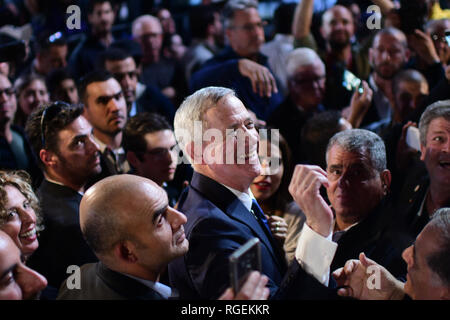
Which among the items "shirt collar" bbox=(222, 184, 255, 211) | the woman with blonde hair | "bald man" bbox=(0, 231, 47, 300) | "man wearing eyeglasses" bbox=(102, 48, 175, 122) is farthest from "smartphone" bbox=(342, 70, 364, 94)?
"bald man" bbox=(0, 231, 47, 300)

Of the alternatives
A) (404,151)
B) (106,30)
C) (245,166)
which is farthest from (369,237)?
(106,30)

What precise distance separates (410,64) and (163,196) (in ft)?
9.35

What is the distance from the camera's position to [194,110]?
214 centimetres

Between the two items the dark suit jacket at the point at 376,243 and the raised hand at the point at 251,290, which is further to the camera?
the dark suit jacket at the point at 376,243

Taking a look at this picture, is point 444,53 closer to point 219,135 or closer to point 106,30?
point 219,135

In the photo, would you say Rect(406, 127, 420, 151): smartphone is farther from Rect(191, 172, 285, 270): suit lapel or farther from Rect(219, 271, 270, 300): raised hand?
Rect(219, 271, 270, 300): raised hand

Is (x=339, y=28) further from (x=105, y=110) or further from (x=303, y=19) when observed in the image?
(x=105, y=110)

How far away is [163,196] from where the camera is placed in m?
1.91

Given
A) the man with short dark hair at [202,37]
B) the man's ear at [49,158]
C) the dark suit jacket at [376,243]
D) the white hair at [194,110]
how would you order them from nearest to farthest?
the white hair at [194,110] → the dark suit jacket at [376,243] → the man's ear at [49,158] → the man with short dark hair at [202,37]

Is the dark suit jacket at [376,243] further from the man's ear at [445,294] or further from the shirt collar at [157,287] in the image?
the shirt collar at [157,287]

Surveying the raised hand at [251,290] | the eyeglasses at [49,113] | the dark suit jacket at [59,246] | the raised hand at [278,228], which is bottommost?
the dark suit jacket at [59,246]

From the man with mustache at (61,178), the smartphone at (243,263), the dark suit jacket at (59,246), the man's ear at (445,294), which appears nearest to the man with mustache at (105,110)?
the man with mustache at (61,178)

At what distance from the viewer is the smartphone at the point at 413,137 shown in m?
3.05

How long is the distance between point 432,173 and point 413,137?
0.53m
